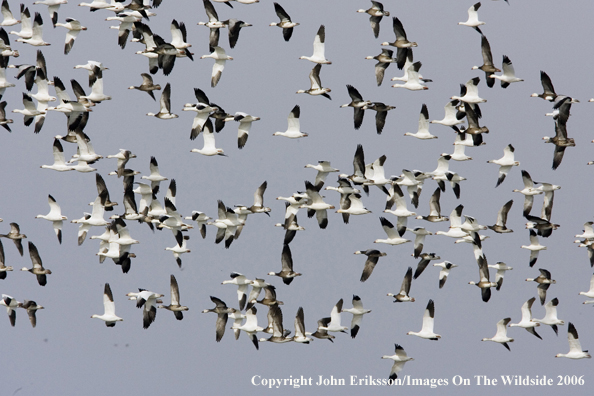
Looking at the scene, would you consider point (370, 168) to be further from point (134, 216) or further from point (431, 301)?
point (134, 216)

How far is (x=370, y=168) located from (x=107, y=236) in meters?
9.83

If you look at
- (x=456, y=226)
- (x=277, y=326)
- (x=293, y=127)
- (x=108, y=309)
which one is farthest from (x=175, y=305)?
(x=456, y=226)

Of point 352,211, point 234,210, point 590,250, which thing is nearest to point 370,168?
point 352,211

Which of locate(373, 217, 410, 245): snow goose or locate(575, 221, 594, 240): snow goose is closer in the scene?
locate(575, 221, 594, 240): snow goose

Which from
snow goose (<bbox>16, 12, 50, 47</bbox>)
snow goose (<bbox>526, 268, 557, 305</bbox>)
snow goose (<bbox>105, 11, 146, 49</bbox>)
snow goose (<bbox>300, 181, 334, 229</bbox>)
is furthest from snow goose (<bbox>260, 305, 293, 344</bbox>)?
snow goose (<bbox>16, 12, 50, 47</bbox>)

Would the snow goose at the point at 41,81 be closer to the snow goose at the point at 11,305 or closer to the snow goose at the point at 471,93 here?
the snow goose at the point at 11,305

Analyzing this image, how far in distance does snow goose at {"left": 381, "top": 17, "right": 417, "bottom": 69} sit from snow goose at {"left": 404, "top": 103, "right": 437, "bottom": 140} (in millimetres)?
2698

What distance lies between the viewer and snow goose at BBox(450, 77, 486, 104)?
4750cm

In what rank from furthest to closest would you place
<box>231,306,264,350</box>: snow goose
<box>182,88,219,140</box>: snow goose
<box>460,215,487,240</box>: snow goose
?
<box>231,306,264,350</box>: snow goose → <box>460,215,487,240</box>: snow goose → <box>182,88,219,140</box>: snow goose

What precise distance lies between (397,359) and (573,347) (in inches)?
257

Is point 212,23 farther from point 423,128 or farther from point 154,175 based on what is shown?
point 423,128

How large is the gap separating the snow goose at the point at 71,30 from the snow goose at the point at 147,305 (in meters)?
9.27

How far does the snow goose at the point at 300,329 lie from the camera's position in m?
48.1

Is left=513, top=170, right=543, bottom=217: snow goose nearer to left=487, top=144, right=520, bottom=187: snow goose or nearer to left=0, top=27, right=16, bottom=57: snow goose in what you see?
left=487, top=144, right=520, bottom=187: snow goose
